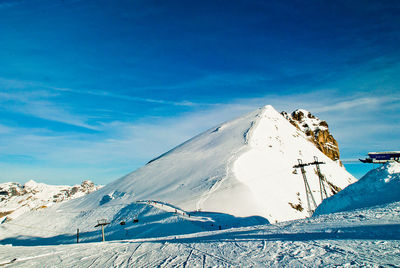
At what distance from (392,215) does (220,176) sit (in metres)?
41.5

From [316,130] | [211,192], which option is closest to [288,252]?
[211,192]

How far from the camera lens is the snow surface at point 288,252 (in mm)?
8391

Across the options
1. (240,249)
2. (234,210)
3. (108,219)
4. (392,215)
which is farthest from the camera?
(108,219)

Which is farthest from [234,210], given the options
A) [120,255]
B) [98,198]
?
[98,198]

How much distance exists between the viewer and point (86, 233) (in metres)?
46.7

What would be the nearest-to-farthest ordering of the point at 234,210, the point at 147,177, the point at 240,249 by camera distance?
the point at 240,249, the point at 234,210, the point at 147,177

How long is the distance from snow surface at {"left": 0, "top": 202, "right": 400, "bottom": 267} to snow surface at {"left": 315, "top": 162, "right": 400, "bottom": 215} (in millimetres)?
5049

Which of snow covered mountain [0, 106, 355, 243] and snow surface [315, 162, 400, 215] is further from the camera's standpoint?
snow covered mountain [0, 106, 355, 243]

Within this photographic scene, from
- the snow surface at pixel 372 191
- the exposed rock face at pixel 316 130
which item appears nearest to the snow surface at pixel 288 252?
the snow surface at pixel 372 191

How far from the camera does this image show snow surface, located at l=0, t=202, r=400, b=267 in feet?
27.5

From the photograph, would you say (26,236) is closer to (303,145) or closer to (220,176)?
(220,176)

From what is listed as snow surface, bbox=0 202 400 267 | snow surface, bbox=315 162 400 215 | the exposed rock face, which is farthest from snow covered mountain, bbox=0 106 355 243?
the exposed rock face

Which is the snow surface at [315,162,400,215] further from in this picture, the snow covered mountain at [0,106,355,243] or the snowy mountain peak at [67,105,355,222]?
the snowy mountain peak at [67,105,355,222]

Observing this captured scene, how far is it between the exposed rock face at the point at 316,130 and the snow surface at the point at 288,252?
138139mm
